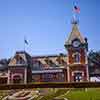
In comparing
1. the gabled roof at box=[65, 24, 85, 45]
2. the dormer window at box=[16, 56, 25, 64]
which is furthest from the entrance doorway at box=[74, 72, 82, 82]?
the dormer window at box=[16, 56, 25, 64]

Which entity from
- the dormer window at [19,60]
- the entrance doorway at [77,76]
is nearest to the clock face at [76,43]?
the entrance doorway at [77,76]

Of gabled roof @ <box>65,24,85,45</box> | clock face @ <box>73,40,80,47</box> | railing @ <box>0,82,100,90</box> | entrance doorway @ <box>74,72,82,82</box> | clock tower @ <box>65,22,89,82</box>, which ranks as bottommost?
railing @ <box>0,82,100,90</box>

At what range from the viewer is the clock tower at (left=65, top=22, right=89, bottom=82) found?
5528 centimetres

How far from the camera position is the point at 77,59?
56.0 m

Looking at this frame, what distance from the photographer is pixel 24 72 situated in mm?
58344

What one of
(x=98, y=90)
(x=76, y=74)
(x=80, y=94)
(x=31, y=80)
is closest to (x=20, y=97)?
(x=80, y=94)

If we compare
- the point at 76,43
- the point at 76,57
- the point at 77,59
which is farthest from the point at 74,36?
the point at 77,59

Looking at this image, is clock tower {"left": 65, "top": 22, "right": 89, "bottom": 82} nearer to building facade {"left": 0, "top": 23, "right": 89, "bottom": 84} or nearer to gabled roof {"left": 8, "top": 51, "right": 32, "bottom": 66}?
building facade {"left": 0, "top": 23, "right": 89, "bottom": 84}

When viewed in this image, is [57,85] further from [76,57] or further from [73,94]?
[76,57]

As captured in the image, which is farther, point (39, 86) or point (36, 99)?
point (39, 86)

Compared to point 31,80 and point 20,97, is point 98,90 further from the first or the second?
point 31,80

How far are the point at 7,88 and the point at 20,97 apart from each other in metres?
2.99

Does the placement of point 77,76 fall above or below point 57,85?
above

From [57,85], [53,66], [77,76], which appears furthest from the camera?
[53,66]
